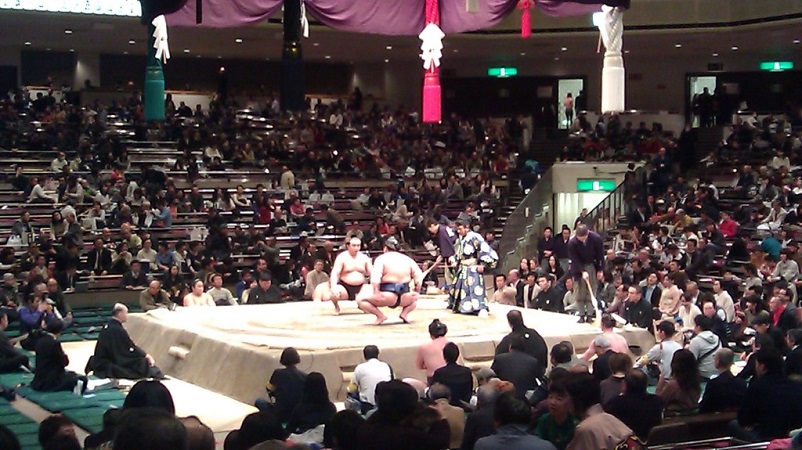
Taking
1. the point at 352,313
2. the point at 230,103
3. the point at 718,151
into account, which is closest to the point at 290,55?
the point at 352,313

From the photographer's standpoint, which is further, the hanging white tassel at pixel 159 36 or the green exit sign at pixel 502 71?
the green exit sign at pixel 502 71

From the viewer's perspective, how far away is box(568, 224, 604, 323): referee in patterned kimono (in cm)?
905

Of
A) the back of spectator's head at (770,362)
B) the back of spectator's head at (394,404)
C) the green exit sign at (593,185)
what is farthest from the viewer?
the green exit sign at (593,185)

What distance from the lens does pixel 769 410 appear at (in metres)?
4.68

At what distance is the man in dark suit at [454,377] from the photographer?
20.1ft

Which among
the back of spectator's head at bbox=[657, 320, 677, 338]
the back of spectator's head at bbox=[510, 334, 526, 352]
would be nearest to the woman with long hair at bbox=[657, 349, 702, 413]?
the back of spectator's head at bbox=[510, 334, 526, 352]

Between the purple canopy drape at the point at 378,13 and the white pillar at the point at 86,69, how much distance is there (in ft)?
46.8

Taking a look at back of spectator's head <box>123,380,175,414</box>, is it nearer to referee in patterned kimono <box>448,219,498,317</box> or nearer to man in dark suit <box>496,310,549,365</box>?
man in dark suit <box>496,310,549,365</box>

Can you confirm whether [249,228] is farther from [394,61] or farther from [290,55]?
[394,61]

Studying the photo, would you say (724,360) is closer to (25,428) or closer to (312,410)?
(312,410)

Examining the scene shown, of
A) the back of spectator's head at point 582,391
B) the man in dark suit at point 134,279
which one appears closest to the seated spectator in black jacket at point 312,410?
the back of spectator's head at point 582,391

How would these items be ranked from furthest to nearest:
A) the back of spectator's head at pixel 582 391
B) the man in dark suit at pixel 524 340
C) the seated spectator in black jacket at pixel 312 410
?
the man in dark suit at pixel 524 340
the seated spectator in black jacket at pixel 312 410
the back of spectator's head at pixel 582 391

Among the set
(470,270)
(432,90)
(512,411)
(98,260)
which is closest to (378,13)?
(432,90)

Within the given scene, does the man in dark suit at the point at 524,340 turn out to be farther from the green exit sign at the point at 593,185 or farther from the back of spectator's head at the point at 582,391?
the green exit sign at the point at 593,185
